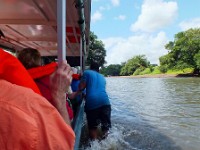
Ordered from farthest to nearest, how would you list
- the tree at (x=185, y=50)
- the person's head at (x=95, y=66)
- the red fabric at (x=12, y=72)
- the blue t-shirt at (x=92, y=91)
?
the tree at (x=185, y=50), the person's head at (x=95, y=66), the blue t-shirt at (x=92, y=91), the red fabric at (x=12, y=72)

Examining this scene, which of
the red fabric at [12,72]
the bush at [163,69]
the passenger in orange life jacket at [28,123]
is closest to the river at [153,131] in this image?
the red fabric at [12,72]

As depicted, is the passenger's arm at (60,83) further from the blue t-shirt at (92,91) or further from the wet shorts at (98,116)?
A: the wet shorts at (98,116)

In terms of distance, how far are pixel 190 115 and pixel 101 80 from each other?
5846mm

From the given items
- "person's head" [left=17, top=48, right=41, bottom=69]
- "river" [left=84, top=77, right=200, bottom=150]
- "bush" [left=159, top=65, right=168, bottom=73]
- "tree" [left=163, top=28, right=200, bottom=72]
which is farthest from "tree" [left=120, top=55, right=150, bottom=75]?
"person's head" [left=17, top=48, right=41, bottom=69]

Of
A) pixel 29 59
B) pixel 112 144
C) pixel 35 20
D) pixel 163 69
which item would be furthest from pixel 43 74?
pixel 163 69

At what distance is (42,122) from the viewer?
0.86 m

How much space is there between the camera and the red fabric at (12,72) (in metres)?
1.08

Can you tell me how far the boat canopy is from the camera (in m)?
3.80

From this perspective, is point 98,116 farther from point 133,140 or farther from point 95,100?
point 133,140

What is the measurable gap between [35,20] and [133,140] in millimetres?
3410

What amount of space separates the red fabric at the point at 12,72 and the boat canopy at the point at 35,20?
1.96 meters

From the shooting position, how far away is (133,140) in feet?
21.6

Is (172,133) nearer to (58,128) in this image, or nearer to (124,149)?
(124,149)

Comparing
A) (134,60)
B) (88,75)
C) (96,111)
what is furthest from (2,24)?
(134,60)
